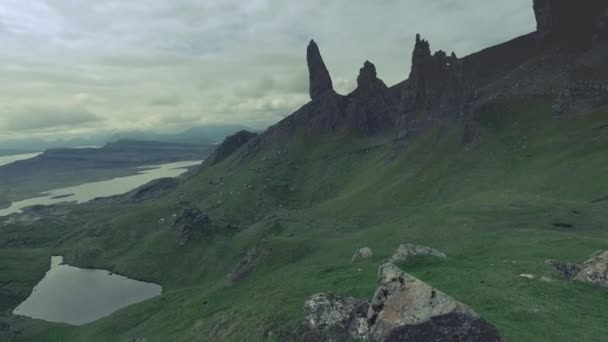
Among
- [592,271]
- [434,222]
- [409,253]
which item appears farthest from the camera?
[434,222]

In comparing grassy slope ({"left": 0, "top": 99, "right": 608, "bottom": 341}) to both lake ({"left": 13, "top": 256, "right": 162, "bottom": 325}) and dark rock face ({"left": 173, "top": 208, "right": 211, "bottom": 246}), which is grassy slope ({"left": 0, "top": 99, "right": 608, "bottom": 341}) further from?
lake ({"left": 13, "top": 256, "right": 162, "bottom": 325})

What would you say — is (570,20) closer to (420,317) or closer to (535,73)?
Result: (535,73)

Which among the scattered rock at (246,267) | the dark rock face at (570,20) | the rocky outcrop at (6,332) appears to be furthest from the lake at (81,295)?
the dark rock face at (570,20)

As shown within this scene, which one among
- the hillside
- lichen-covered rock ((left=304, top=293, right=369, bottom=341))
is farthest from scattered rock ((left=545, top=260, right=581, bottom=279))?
lichen-covered rock ((left=304, top=293, right=369, bottom=341))

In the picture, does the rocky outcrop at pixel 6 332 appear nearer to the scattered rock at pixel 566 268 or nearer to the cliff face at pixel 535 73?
the scattered rock at pixel 566 268

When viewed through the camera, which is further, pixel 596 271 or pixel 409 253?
pixel 409 253

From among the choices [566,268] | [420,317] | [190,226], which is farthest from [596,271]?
[190,226]

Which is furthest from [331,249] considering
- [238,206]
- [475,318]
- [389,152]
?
[238,206]

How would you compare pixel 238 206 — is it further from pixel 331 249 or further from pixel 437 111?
pixel 331 249
